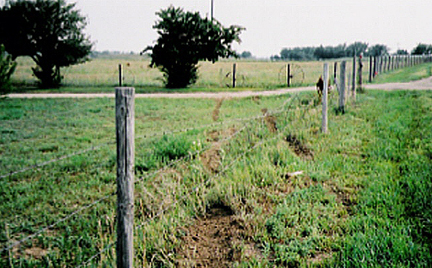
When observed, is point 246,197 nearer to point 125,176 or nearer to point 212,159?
point 212,159

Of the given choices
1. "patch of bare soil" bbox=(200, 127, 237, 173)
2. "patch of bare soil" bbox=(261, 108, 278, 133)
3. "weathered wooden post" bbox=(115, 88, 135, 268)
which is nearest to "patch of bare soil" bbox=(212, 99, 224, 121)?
"patch of bare soil" bbox=(261, 108, 278, 133)

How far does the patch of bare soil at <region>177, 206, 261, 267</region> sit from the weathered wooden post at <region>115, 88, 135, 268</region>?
2.47 feet

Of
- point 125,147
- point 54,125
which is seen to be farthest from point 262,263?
point 54,125

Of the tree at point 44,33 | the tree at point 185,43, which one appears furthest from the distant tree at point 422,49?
the tree at point 44,33

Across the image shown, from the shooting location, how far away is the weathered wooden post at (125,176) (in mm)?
2852

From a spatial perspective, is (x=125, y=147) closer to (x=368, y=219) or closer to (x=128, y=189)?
(x=128, y=189)

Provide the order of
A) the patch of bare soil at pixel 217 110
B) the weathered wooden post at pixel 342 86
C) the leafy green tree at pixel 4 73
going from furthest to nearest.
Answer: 1. the leafy green tree at pixel 4 73
2. the patch of bare soil at pixel 217 110
3. the weathered wooden post at pixel 342 86

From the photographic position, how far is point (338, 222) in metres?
4.19

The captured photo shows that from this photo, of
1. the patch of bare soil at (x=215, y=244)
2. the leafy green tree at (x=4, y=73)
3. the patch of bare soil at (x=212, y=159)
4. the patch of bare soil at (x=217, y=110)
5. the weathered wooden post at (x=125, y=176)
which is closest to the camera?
the weathered wooden post at (x=125, y=176)

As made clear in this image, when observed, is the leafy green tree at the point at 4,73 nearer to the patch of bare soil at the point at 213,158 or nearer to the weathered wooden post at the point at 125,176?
the patch of bare soil at the point at 213,158

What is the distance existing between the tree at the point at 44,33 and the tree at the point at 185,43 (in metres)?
5.15

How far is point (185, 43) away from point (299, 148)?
17.6 metres

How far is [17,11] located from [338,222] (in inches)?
995

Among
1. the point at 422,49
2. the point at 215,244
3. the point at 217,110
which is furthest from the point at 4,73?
the point at 422,49
